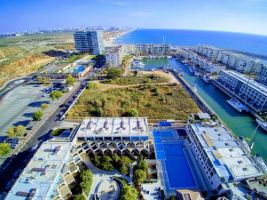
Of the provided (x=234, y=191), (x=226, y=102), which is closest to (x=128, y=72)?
(x=226, y=102)

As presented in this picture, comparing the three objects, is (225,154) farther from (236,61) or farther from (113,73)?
(236,61)

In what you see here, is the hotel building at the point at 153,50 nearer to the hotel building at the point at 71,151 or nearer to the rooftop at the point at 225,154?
the hotel building at the point at 71,151

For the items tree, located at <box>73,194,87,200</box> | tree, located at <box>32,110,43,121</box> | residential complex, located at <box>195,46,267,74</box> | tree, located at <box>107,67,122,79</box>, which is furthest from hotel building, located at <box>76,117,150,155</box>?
residential complex, located at <box>195,46,267,74</box>

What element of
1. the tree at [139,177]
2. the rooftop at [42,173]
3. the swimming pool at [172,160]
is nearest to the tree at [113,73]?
the swimming pool at [172,160]

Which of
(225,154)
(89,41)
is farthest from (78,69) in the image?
(225,154)

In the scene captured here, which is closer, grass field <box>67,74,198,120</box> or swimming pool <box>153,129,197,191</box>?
swimming pool <box>153,129,197,191</box>

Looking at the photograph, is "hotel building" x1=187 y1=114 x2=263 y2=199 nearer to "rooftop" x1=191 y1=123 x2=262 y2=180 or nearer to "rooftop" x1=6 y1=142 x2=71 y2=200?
"rooftop" x1=191 y1=123 x2=262 y2=180

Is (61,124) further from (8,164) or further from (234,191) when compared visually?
(234,191)
